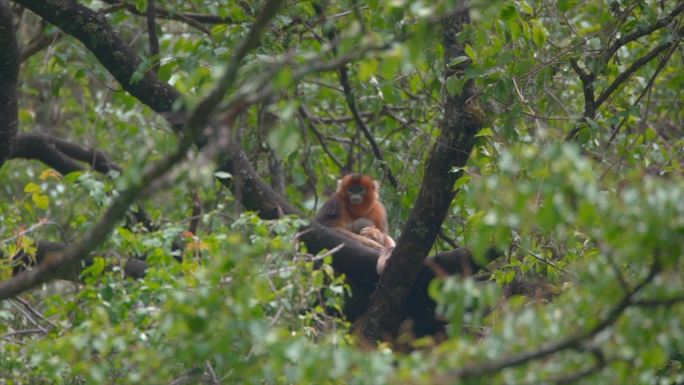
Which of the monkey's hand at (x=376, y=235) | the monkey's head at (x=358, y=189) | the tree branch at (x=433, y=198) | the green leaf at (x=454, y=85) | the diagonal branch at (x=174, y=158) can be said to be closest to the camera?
the diagonal branch at (x=174, y=158)

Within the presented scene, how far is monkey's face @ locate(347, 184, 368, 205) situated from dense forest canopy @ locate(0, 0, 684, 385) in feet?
0.69

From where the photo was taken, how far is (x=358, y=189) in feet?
27.7

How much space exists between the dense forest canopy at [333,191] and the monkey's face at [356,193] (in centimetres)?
21

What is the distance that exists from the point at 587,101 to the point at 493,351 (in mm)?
3089

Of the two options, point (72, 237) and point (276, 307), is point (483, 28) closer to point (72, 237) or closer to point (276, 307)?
point (276, 307)

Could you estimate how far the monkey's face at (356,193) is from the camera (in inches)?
332

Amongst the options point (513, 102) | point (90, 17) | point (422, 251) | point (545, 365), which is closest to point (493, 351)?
point (545, 365)

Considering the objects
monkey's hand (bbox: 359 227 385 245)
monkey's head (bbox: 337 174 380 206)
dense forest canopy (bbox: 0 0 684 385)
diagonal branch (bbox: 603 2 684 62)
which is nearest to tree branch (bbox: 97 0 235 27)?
dense forest canopy (bbox: 0 0 684 385)

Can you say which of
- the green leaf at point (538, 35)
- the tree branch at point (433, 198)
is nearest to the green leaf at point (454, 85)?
the tree branch at point (433, 198)

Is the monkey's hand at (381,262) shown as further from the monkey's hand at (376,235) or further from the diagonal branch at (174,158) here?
the diagonal branch at (174,158)

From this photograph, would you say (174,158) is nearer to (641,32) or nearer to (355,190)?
(641,32)

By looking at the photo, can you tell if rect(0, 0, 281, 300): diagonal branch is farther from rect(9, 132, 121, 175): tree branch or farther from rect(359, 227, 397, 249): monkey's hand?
Result: rect(359, 227, 397, 249): monkey's hand

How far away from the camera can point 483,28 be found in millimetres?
5645

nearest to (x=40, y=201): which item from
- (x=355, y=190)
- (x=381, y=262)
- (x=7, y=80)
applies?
(x=7, y=80)
